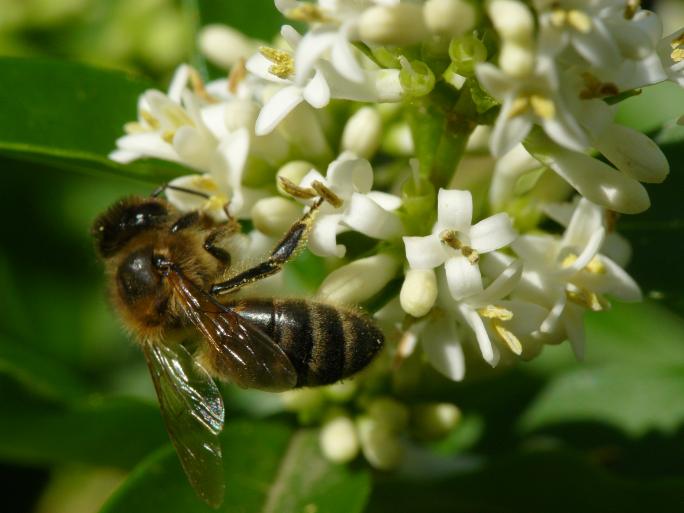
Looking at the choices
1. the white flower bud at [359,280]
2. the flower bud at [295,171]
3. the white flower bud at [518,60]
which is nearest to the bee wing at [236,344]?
the white flower bud at [359,280]

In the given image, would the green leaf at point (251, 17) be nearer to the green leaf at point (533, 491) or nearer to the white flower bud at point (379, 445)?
the white flower bud at point (379, 445)

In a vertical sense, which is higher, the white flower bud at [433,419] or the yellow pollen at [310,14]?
the yellow pollen at [310,14]

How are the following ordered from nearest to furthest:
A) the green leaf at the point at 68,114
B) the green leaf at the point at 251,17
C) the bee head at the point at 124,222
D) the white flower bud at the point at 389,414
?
the bee head at the point at 124,222 < the green leaf at the point at 68,114 < the white flower bud at the point at 389,414 < the green leaf at the point at 251,17

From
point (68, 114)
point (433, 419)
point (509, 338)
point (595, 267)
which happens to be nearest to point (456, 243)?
point (509, 338)

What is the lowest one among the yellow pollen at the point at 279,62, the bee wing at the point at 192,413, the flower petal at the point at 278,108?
the bee wing at the point at 192,413

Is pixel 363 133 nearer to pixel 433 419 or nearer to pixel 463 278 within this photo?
pixel 463 278

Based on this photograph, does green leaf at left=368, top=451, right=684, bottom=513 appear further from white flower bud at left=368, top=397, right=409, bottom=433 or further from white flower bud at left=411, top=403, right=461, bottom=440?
white flower bud at left=368, top=397, right=409, bottom=433
